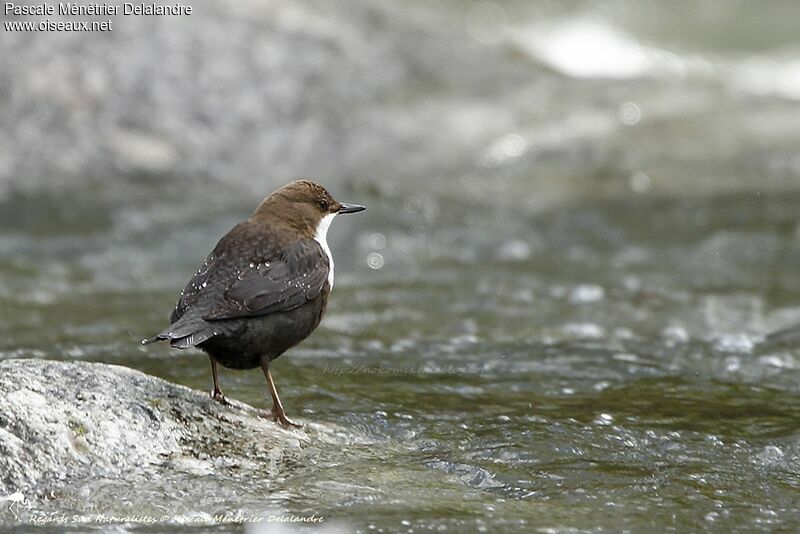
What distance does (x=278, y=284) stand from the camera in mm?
4395

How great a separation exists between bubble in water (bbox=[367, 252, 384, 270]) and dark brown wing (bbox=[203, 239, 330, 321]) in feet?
10.5

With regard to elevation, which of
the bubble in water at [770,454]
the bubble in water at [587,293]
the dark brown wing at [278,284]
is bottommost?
the bubble in water at [770,454]

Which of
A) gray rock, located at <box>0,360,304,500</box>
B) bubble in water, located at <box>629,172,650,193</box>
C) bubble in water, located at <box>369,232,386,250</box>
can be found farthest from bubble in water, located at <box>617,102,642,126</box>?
gray rock, located at <box>0,360,304,500</box>

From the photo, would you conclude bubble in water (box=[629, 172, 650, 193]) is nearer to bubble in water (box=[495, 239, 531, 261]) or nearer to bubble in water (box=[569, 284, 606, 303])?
bubble in water (box=[495, 239, 531, 261])

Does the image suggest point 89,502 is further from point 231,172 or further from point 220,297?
point 231,172

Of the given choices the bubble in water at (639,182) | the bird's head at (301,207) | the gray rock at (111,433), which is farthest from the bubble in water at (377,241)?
the gray rock at (111,433)

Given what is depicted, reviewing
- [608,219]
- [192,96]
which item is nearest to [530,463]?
[608,219]

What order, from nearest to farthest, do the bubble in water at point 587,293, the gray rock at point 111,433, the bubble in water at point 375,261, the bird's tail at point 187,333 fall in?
the gray rock at point 111,433 → the bird's tail at point 187,333 → the bubble in water at point 587,293 → the bubble in water at point 375,261

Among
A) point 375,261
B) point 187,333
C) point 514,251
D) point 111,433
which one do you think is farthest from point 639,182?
point 111,433

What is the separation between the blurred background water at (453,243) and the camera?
400cm

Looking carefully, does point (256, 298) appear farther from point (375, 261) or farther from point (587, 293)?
point (375, 261)

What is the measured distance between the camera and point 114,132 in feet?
29.9

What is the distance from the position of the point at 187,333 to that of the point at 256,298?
16.9 inches

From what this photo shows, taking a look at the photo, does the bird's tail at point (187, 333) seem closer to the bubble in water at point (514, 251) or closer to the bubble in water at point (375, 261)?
the bubble in water at point (375, 261)
